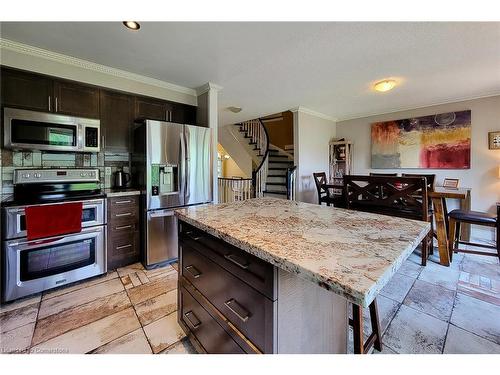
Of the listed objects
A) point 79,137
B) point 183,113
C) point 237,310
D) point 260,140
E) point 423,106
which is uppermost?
point 423,106

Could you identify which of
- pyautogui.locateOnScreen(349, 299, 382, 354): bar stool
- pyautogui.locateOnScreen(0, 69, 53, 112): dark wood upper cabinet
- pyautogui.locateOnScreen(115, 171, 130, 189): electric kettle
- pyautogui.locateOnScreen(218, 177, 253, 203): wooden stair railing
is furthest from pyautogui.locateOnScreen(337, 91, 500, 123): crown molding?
pyautogui.locateOnScreen(0, 69, 53, 112): dark wood upper cabinet

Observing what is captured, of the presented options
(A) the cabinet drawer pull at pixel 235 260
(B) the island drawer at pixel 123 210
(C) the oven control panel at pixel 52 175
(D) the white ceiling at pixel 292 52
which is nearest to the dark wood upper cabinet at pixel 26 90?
Result: (D) the white ceiling at pixel 292 52

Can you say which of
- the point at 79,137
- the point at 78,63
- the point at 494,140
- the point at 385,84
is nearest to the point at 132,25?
the point at 78,63

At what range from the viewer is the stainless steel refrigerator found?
2.50 metres

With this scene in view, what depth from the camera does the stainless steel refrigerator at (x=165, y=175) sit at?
250cm

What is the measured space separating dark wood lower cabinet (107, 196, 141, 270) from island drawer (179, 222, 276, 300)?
1572 mm

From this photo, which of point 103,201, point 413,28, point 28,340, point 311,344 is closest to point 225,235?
point 311,344

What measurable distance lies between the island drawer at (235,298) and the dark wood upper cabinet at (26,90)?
2.32 m

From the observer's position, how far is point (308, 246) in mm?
831

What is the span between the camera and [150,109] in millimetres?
2932

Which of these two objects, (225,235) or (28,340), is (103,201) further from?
(225,235)

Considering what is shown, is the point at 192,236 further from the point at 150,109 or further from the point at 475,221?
the point at 475,221

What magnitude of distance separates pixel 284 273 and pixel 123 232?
2323mm

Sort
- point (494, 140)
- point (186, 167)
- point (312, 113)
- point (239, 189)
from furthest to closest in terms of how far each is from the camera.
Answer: point (239, 189)
point (312, 113)
point (494, 140)
point (186, 167)
